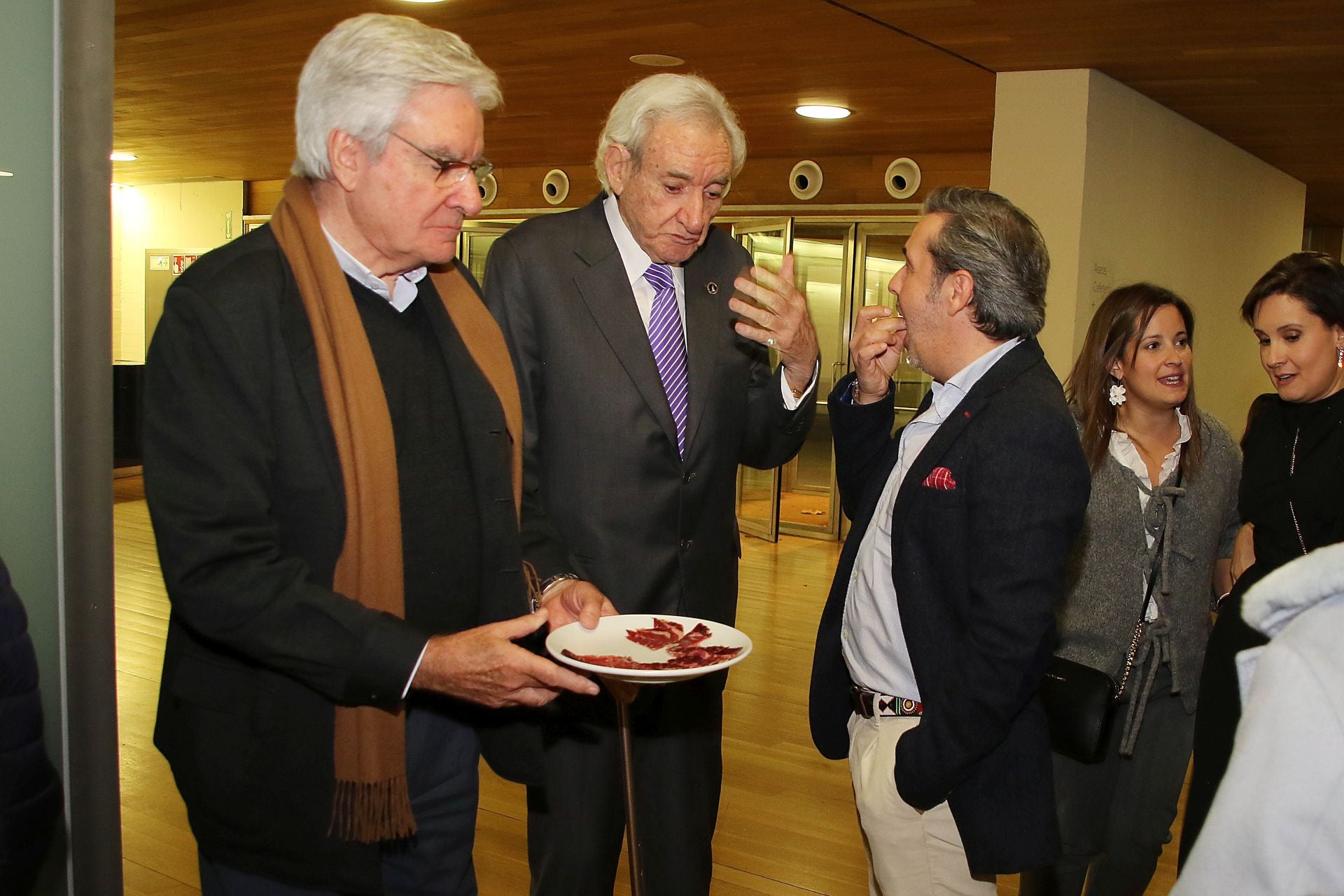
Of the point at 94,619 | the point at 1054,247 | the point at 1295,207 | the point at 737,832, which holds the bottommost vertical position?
the point at 737,832

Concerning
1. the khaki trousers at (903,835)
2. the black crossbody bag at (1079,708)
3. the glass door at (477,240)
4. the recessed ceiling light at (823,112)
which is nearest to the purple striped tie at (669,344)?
the khaki trousers at (903,835)

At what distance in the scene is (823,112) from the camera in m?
7.16

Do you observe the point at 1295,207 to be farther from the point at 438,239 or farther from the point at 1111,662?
the point at 438,239

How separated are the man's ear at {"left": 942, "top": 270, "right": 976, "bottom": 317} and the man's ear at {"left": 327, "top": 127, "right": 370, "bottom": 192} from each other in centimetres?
101

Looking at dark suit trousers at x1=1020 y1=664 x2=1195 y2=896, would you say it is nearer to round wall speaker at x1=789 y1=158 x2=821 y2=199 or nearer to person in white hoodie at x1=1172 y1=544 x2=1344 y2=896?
person in white hoodie at x1=1172 y1=544 x2=1344 y2=896

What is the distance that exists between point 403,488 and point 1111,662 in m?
1.71

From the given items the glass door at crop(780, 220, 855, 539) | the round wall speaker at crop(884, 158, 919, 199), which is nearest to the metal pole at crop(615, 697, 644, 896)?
the glass door at crop(780, 220, 855, 539)

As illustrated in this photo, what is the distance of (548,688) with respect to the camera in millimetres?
1653

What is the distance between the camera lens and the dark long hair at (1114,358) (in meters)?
2.79

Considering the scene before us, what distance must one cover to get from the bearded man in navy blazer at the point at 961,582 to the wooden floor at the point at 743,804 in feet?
4.96

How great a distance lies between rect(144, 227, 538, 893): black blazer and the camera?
1465mm

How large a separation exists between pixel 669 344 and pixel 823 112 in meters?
5.17

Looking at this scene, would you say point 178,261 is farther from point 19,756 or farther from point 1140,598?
point 19,756

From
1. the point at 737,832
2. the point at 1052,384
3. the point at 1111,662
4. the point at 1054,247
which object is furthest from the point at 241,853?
the point at 1054,247
